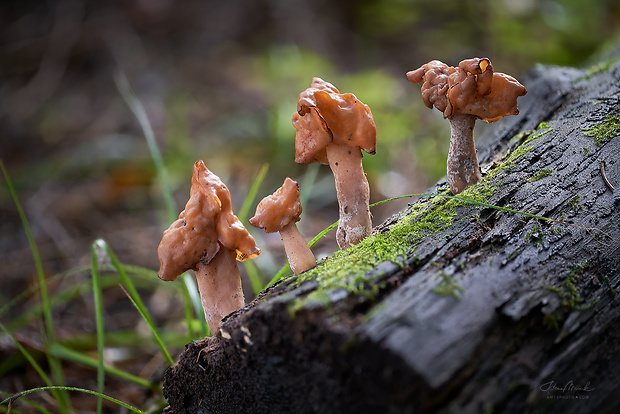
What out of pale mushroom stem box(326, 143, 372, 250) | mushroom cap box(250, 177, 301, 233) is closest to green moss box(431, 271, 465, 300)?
pale mushroom stem box(326, 143, 372, 250)

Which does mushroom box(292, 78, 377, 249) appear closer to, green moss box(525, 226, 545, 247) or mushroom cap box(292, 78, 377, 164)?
mushroom cap box(292, 78, 377, 164)

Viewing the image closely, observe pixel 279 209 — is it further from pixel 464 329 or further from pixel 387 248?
pixel 464 329

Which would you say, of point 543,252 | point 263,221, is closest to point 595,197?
point 543,252

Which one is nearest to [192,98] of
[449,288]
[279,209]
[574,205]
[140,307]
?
[140,307]

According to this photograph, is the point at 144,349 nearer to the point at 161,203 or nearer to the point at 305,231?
the point at 305,231
